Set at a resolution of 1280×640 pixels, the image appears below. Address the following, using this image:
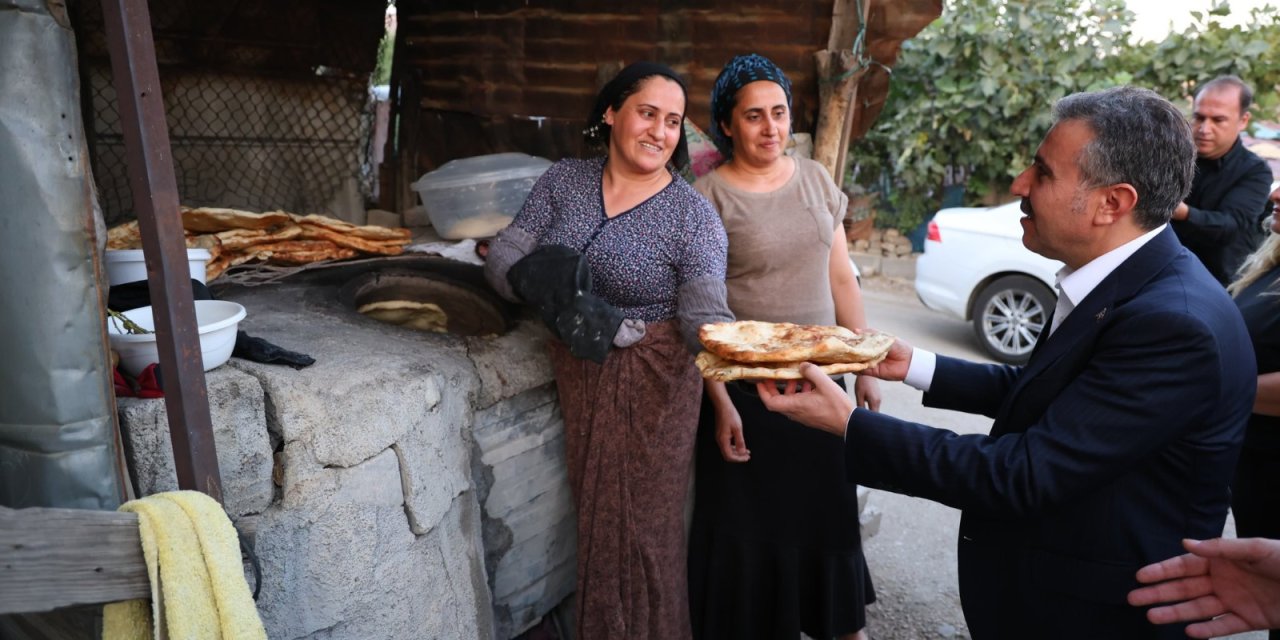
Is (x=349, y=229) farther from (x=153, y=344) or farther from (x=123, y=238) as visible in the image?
(x=153, y=344)

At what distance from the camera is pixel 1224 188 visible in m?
3.71

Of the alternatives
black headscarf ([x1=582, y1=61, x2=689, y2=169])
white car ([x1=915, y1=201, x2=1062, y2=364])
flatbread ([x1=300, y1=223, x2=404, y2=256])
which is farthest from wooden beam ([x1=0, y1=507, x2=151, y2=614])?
white car ([x1=915, y1=201, x2=1062, y2=364])

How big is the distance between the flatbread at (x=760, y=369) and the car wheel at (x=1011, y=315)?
5138 mm

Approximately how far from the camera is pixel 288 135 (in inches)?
209

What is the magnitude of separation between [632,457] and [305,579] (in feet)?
3.09

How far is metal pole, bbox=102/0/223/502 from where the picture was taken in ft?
4.38

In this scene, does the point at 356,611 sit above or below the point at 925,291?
above

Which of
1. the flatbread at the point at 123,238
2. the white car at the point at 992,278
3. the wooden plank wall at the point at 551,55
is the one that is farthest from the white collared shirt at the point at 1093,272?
the white car at the point at 992,278

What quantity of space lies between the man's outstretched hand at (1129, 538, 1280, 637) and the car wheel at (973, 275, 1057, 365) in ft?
17.7

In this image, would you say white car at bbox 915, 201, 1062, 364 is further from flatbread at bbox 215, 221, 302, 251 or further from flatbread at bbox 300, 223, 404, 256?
flatbread at bbox 215, 221, 302, 251

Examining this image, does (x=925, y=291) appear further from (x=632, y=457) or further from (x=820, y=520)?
(x=632, y=457)

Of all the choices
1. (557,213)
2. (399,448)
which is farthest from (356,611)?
(557,213)

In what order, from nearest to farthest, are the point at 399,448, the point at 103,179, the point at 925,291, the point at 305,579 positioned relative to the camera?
the point at 305,579 < the point at 399,448 < the point at 103,179 < the point at 925,291

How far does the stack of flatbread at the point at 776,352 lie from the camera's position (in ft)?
6.46
